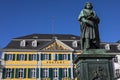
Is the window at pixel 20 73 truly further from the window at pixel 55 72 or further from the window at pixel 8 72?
Result: the window at pixel 55 72

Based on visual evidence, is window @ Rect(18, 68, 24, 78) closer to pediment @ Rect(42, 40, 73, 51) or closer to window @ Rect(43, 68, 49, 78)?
window @ Rect(43, 68, 49, 78)

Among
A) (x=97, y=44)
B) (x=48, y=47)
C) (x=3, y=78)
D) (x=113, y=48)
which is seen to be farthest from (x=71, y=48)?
(x=97, y=44)

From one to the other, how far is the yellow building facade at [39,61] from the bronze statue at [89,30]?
33.4m

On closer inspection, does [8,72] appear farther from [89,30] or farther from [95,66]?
[95,66]

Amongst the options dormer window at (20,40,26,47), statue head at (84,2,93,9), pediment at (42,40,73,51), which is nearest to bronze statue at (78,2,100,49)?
statue head at (84,2,93,9)

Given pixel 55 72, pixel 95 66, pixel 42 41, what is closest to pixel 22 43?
pixel 42 41

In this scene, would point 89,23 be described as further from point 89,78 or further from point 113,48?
point 113,48

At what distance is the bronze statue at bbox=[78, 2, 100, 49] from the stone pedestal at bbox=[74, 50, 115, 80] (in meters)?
0.44

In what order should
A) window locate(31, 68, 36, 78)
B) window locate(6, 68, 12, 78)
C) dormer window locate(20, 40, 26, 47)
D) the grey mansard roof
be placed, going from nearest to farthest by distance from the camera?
window locate(6, 68, 12, 78) → window locate(31, 68, 36, 78) → the grey mansard roof → dormer window locate(20, 40, 26, 47)

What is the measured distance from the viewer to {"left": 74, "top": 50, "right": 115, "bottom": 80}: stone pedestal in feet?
30.4

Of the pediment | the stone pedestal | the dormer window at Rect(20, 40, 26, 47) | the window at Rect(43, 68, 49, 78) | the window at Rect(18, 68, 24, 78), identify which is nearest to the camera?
the stone pedestal

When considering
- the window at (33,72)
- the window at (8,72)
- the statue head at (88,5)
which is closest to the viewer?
the statue head at (88,5)

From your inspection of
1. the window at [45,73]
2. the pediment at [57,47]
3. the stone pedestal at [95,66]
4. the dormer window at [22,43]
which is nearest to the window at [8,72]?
the dormer window at [22,43]

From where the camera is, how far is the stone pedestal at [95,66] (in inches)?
365
